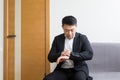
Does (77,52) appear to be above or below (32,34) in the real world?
below

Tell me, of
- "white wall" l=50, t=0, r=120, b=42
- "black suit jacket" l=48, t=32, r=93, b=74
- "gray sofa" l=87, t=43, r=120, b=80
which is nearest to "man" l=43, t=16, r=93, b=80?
"black suit jacket" l=48, t=32, r=93, b=74

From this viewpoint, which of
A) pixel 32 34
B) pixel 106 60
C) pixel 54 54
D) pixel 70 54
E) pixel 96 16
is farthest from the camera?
pixel 32 34

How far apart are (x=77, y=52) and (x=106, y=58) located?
1.97 feet

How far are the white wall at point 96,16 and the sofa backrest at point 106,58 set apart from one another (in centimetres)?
21

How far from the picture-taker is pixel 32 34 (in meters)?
3.35

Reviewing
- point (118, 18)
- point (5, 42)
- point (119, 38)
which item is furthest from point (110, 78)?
point (5, 42)

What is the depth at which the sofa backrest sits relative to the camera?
3.02 meters

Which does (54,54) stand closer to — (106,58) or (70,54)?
(70,54)

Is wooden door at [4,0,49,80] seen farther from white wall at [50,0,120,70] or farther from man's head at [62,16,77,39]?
man's head at [62,16,77,39]

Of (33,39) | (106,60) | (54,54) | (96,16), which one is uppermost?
(96,16)

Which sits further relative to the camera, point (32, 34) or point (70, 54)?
point (32, 34)

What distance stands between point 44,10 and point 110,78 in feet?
4.60

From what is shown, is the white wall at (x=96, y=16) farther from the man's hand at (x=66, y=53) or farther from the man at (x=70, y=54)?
the man's hand at (x=66, y=53)

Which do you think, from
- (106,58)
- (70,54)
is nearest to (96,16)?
(106,58)
